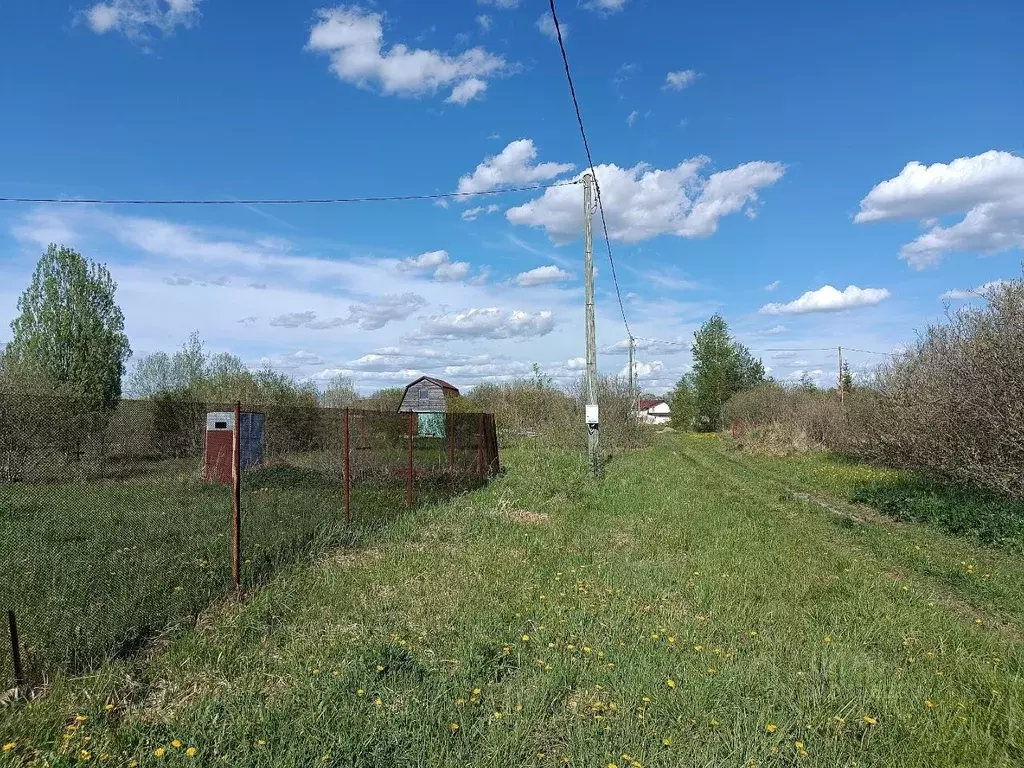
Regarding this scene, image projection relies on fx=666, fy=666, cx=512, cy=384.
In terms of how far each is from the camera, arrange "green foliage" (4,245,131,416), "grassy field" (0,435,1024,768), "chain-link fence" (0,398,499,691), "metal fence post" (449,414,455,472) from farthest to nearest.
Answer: "green foliage" (4,245,131,416)
"metal fence post" (449,414,455,472)
"chain-link fence" (0,398,499,691)
"grassy field" (0,435,1024,768)

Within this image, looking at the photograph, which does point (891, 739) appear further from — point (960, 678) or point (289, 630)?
point (289, 630)

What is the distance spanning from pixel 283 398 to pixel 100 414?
1666 cm

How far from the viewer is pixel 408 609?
5773mm

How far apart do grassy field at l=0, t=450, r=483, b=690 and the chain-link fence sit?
0.04 ft

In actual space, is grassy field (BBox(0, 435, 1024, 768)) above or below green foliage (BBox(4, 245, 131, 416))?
below

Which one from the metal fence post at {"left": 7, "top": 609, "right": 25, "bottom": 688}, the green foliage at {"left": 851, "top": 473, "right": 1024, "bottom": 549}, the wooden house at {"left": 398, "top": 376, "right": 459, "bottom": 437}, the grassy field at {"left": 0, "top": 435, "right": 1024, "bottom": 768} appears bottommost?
the green foliage at {"left": 851, "top": 473, "right": 1024, "bottom": 549}

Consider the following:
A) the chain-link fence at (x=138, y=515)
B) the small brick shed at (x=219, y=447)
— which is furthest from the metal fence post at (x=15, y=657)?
the small brick shed at (x=219, y=447)

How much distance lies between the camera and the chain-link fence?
14.9 ft

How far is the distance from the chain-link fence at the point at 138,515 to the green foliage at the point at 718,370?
2161 inches

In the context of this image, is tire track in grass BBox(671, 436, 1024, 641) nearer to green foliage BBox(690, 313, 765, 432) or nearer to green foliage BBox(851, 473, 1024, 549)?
green foliage BBox(851, 473, 1024, 549)

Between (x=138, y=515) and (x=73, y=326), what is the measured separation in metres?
30.7

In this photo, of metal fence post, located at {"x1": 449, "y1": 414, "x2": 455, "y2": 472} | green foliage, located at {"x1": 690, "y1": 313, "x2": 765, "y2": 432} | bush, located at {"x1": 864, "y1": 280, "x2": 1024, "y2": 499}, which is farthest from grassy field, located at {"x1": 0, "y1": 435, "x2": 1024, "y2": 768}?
green foliage, located at {"x1": 690, "y1": 313, "x2": 765, "y2": 432}

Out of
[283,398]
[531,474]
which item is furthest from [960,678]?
[283,398]

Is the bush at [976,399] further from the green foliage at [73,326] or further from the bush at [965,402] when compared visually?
the green foliage at [73,326]
